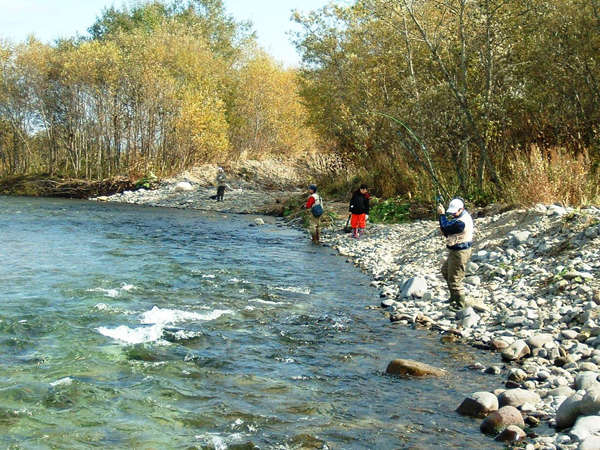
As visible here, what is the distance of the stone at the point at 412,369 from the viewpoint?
829 centimetres

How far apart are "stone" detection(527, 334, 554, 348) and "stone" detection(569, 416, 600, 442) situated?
2805 mm

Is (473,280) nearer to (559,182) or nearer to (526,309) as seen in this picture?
(526,309)

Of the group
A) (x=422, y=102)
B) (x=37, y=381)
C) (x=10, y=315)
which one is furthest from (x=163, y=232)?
(x=37, y=381)

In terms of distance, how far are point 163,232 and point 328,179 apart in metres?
11.9

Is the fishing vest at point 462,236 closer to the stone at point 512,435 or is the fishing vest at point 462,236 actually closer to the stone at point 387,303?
the stone at point 387,303

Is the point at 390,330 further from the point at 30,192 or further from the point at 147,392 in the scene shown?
the point at 30,192

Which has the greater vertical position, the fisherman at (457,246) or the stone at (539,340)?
the fisherman at (457,246)

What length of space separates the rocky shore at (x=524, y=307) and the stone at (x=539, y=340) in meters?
0.01

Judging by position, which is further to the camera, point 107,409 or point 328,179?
point 328,179

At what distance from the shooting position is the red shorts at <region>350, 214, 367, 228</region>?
21.8 meters

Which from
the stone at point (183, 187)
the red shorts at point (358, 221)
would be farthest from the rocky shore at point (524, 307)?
the stone at point (183, 187)

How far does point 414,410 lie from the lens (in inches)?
283

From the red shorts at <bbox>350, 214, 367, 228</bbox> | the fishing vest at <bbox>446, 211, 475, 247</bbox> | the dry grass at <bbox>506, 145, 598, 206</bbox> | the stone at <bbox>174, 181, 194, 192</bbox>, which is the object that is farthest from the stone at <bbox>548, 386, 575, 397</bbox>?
the stone at <bbox>174, 181, 194, 192</bbox>

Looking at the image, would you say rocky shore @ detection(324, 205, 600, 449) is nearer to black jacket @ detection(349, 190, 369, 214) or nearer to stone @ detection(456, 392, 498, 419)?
stone @ detection(456, 392, 498, 419)
